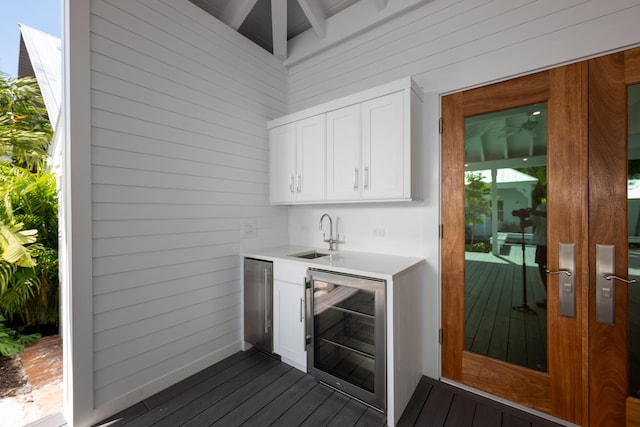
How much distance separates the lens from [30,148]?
8.91 ft

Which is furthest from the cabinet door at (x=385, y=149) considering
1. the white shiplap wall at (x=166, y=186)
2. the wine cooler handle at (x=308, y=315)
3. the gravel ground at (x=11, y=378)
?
the gravel ground at (x=11, y=378)

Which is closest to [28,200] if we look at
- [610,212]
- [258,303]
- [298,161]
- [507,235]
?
[258,303]

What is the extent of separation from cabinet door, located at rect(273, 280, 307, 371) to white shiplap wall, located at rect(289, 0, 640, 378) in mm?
798

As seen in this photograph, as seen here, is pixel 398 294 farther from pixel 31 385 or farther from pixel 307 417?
pixel 31 385

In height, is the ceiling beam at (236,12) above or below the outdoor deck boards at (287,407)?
above

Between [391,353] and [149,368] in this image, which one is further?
[149,368]

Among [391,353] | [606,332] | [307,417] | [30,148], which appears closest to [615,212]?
[606,332]

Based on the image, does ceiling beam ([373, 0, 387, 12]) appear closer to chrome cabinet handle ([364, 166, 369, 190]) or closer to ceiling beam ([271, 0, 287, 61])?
ceiling beam ([271, 0, 287, 61])

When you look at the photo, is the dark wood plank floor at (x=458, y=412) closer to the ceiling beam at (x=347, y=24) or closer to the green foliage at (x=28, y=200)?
the ceiling beam at (x=347, y=24)

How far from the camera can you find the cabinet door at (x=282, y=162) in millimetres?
2787

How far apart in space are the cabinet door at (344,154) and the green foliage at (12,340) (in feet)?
10.3

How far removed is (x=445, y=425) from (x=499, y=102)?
2.31 metres

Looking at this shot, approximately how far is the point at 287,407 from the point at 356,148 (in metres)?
2.11

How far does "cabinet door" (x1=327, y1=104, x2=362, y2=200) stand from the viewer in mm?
2301
